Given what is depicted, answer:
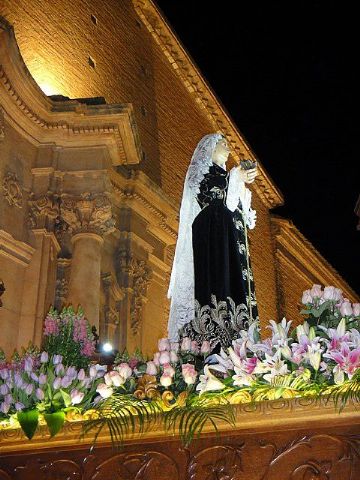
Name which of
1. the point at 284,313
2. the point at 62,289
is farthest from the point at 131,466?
the point at 284,313

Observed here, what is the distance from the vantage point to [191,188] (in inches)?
281

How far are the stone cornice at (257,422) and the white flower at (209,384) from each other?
0.26 metres

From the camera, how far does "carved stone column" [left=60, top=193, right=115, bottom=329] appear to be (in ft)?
31.1

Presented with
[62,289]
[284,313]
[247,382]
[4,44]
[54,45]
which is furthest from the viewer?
[284,313]

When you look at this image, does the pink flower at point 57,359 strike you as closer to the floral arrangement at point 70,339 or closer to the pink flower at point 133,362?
the floral arrangement at point 70,339

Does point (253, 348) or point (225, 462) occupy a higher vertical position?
point (253, 348)

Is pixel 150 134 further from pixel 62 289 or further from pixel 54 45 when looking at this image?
pixel 62 289

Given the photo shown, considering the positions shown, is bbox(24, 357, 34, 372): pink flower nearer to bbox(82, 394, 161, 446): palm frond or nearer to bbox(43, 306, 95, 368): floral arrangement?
bbox(43, 306, 95, 368): floral arrangement

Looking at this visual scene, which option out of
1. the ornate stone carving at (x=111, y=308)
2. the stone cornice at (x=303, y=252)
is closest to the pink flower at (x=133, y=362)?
the ornate stone carving at (x=111, y=308)

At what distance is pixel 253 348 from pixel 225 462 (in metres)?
0.70

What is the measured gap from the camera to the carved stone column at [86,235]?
31.1 ft

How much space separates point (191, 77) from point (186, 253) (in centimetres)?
1289

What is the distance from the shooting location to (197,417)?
3.92 metres

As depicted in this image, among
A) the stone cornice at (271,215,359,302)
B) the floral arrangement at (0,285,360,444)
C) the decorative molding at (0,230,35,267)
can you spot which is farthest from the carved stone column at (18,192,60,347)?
the stone cornice at (271,215,359,302)
